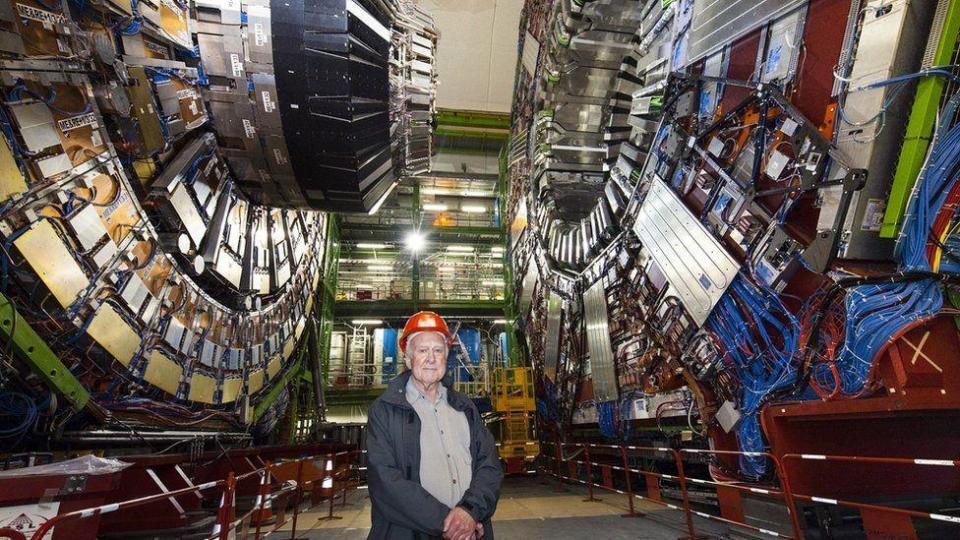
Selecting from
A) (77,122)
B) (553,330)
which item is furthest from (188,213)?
(553,330)

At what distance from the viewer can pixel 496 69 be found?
11.1 metres

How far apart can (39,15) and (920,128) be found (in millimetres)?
4523

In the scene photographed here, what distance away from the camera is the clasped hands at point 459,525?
146 cm

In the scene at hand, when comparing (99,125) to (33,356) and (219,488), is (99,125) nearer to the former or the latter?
(33,356)

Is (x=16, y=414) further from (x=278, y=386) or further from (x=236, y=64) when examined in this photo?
(x=278, y=386)

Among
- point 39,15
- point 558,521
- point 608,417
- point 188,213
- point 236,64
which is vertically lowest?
point 558,521

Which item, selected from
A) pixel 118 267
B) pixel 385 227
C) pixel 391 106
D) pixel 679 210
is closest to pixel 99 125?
pixel 118 267

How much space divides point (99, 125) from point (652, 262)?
4480 mm

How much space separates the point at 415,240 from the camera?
525 inches

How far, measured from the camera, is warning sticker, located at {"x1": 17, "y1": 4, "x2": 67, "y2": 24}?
2209mm

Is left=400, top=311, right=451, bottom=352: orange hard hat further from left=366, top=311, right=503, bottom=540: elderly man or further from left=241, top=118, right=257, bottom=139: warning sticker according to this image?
left=241, top=118, right=257, bottom=139: warning sticker

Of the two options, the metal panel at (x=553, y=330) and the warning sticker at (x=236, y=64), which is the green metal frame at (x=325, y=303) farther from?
the warning sticker at (x=236, y=64)

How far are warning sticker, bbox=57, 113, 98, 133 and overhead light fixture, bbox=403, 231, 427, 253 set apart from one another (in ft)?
34.6

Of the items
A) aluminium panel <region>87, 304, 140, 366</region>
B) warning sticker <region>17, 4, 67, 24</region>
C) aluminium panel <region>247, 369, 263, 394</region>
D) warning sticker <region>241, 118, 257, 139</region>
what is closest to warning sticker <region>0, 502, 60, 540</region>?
aluminium panel <region>87, 304, 140, 366</region>
